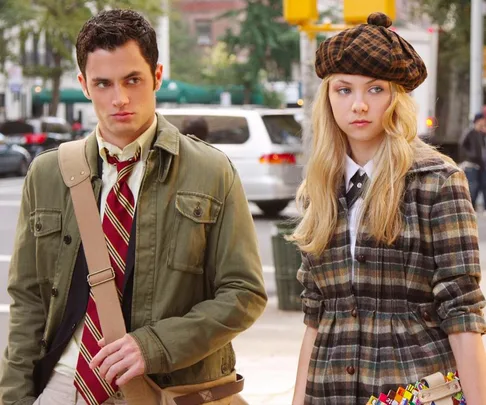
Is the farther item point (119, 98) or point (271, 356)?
point (271, 356)

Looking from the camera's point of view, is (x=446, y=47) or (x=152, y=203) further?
(x=446, y=47)

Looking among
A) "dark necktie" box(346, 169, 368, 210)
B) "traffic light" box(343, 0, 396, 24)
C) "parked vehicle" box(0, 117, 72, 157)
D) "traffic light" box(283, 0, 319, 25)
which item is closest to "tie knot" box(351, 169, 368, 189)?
"dark necktie" box(346, 169, 368, 210)

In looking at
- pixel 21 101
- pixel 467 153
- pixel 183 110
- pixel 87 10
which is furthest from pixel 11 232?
pixel 21 101

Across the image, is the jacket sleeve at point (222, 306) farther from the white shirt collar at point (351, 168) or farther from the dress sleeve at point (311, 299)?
the white shirt collar at point (351, 168)

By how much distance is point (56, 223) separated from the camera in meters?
3.19

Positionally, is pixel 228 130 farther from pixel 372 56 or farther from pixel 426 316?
pixel 426 316

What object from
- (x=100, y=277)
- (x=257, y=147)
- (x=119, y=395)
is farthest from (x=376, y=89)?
(x=257, y=147)

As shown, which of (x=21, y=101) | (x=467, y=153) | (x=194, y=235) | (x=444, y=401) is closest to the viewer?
(x=444, y=401)

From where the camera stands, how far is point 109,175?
324cm

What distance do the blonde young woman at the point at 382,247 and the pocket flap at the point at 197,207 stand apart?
0.81 ft

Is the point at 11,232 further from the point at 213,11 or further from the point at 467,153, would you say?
the point at 213,11

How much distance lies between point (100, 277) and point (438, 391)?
0.91 meters

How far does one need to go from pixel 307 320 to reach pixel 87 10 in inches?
1552

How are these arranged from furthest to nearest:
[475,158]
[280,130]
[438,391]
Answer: [475,158], [280,130], [438,391]
